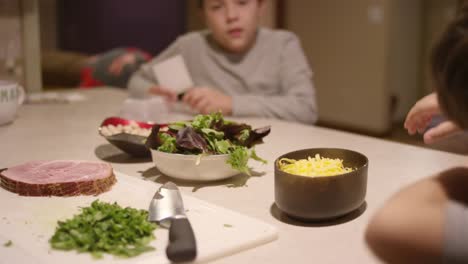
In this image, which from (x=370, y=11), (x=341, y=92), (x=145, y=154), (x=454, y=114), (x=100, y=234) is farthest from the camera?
(x=341, y=92)

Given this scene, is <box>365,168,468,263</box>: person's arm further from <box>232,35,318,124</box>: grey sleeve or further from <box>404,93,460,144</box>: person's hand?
<box>232,35,318,124</box>: grey sleeve

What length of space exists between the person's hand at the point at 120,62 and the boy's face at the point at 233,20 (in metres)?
1.50

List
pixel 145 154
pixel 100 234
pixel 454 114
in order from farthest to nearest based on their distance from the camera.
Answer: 1. pixel 145 154
2. pixel 100 234
3. pixel 454 114

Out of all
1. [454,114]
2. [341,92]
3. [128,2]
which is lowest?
[341,92]

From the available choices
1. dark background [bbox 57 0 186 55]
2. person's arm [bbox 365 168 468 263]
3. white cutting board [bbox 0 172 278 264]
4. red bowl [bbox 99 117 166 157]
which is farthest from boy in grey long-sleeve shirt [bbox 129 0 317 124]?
dark background [bbox 57 0 186 55]

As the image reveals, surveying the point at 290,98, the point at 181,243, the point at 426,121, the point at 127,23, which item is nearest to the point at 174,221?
the point at 181,243

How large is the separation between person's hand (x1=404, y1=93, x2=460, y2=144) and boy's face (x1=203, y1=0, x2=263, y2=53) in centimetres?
121

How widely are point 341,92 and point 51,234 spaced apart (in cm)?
471

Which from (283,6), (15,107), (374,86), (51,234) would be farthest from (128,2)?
(51,234)

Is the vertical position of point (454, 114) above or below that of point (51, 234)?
above

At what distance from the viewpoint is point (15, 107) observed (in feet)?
6.22

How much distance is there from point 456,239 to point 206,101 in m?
1.46

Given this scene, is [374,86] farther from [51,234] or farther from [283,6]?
[51,234]

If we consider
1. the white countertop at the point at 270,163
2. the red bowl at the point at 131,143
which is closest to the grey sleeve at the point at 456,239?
the white countertop at the point at 270,163
